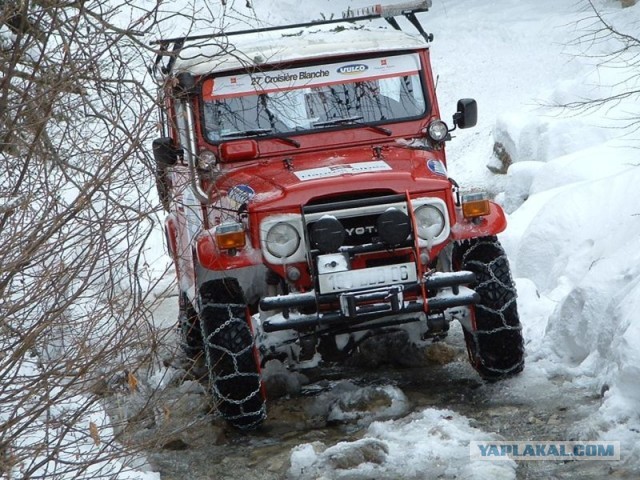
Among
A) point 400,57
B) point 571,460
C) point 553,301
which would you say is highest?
point 400,57

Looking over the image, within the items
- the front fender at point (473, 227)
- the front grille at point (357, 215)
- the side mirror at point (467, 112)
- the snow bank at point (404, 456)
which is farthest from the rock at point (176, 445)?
the side mirror at point (467, 112)

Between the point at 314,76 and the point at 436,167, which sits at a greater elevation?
the point at 314,76

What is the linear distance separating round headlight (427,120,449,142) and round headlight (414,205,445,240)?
112cm

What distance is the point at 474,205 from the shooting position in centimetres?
654

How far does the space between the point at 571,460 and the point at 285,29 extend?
12.4 feet

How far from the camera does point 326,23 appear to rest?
7.75m

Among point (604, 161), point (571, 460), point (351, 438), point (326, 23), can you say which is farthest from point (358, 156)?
point (604, 161)

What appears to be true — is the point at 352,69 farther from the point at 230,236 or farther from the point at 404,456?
the point at 404,456

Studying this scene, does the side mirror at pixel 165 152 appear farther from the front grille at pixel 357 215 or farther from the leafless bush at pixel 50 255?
the leafless bush at pixel 50 255

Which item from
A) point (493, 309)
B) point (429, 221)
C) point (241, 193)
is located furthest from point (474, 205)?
point (241, 193)

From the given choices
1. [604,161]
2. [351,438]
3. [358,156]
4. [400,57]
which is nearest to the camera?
A: [351,438]

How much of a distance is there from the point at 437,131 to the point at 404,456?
2.54 metres

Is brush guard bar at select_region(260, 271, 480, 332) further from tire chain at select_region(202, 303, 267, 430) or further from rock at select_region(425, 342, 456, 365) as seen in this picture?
rock at select_region(425, 342, 456, 365)

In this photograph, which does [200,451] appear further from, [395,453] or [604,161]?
[604,161]
